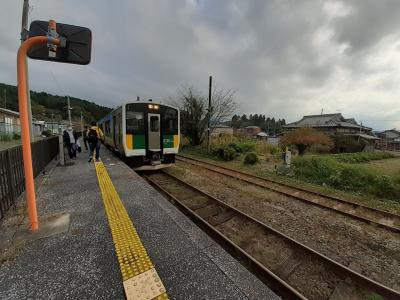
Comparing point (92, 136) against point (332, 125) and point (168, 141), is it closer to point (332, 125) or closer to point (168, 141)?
point (168, 141)

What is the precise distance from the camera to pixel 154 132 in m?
7.73

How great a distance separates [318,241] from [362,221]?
175cm

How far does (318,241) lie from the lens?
3.74 m

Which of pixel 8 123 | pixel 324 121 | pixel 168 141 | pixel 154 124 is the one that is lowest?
pixel 168 141

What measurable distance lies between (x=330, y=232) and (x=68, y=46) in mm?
5690

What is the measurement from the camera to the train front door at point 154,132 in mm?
7609

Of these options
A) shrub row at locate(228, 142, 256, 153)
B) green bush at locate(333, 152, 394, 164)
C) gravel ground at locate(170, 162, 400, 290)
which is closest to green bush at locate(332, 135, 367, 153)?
green bush at locate(333, 152, 394, 164)

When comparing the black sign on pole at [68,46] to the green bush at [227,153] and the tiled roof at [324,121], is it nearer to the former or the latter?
the green bush at [227,153]

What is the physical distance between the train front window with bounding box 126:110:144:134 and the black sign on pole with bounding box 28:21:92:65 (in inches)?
186

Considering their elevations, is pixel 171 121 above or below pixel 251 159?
above

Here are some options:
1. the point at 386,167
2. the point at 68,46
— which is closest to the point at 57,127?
the point at 68,46

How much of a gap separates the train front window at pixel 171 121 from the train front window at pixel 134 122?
0.99 m

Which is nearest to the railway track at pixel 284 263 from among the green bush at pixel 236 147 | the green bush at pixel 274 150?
the green bush at pixel 236 147

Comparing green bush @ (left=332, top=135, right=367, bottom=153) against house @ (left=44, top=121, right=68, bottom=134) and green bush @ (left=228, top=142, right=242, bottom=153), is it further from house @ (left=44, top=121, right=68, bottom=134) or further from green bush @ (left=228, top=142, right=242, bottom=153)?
house @ (left=44, top=121, right=68, bottom=134)
